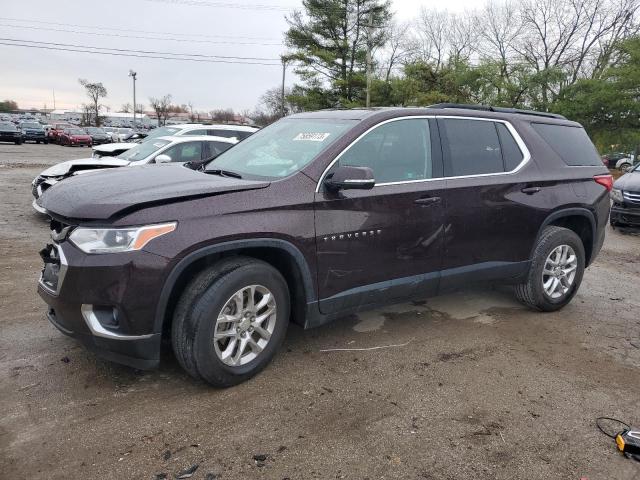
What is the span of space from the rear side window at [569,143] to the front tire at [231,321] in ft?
10.0

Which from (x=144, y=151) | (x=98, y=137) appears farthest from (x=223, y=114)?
(x=144, y=151)

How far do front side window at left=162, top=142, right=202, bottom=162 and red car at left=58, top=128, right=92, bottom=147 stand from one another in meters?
31.9

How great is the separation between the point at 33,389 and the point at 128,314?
936mm

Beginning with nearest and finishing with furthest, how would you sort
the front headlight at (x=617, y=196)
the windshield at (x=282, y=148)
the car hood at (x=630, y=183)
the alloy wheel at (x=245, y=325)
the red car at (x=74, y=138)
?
1. the alloy wheel at (x=245, y=325)
2. the windshield at (x=282, y=148)
3. the car hood at (x=630, y=183)
4. the front headlight at (x=617, y=196)
5. the red car at (x=74, y=138)

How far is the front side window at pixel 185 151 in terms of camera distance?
8547mm

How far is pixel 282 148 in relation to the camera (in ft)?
12.4

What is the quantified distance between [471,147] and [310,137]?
1401 millimetres

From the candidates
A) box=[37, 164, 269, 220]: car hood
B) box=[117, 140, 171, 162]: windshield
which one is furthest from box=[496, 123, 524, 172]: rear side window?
box=[117, 140, 171, 162]: windshield

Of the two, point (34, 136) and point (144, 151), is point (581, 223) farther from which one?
point (34, 136)

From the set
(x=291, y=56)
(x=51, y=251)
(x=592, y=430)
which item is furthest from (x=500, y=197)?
(x=291, y=56)

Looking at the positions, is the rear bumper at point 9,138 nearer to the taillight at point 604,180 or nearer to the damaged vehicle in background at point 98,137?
the damaged vehicle in background at point 98,137

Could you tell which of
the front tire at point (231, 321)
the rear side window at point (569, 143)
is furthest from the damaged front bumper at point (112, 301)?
the rear side window at point (569, 143)

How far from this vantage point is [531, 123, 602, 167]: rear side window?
4.64 m

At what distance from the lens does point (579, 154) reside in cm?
484
